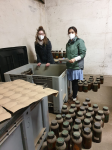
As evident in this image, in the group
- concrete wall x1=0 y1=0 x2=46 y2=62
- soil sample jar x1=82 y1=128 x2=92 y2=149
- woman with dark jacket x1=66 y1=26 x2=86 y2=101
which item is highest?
concrete wall x1=0 y1=0 x2=46 y2=62

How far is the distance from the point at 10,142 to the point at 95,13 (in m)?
3.11


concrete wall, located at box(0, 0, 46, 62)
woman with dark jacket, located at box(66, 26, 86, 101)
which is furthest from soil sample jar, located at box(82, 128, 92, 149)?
concrete wall, located at box(0, 0, 46, 62)

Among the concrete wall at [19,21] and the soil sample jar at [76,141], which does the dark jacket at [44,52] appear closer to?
the concrete wall at [19,21]

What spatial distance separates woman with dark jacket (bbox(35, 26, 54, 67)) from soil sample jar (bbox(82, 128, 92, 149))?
1127 millimetres

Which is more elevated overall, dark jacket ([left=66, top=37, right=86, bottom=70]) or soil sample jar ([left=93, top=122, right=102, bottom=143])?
dark jacket ([left=66, top=37, right=86, bottom=70])

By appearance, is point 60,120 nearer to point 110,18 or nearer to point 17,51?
point 17,51

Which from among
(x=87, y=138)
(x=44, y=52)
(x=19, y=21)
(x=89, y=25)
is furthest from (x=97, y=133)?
(x=89, y=25)

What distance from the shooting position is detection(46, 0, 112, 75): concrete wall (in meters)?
2.77

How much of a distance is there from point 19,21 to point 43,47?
2.47ft

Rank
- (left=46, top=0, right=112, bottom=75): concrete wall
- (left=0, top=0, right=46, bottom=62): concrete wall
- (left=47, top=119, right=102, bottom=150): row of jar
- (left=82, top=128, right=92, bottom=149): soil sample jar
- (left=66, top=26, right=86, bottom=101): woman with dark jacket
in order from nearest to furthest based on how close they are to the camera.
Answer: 1. (left=47, top=119, right=102, bottom=150): row of jar
2. (left=82, top=128, right=92, bottom=149): soil sample jar
3. (left=66, top=26, right=86, bottom=101): woman with dark jacket
4. (left=0, top=0, right=46, bottom=62): concrete wall
5. (left=46, top=0, right=112, bottom=75): concrete wall

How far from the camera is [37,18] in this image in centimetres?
275

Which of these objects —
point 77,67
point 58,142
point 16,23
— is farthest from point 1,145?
point 16,23

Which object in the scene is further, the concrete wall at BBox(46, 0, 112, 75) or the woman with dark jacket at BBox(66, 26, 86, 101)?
the concrete wall at BBox(46, 0, 112, 75)

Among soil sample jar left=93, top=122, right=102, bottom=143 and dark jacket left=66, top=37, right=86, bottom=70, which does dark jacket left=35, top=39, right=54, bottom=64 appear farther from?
soil sample jar left=93, top=122, right=102, bottom=143
